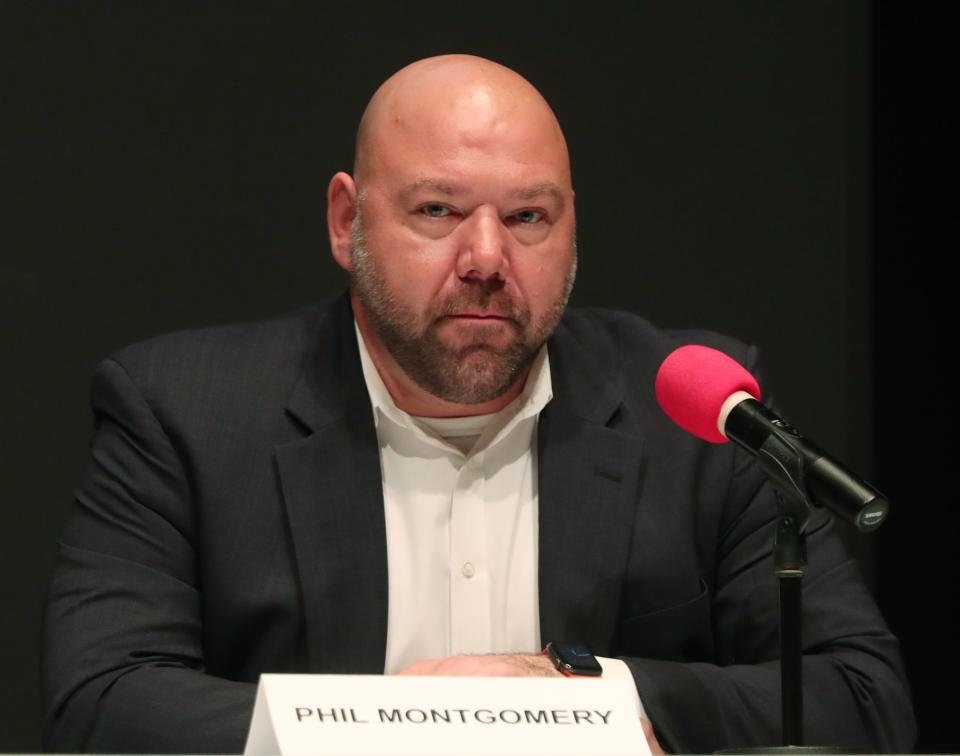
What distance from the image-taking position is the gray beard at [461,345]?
7.37 feet

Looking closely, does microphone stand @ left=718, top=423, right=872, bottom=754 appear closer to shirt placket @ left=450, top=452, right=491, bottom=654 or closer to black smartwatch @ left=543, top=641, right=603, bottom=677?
black smartwatch @ left=543, top=641, right=603, bottom=677

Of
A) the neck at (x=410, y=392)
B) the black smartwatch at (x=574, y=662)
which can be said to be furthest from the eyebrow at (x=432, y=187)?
the black smartwatch at (x=574, y=662)

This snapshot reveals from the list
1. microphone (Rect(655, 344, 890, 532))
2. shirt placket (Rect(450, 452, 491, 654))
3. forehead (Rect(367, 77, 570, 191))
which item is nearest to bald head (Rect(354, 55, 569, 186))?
forehead (Rect(367, 77, 570, 191))

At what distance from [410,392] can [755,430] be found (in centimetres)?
92

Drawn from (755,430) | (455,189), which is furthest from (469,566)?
(755,430)

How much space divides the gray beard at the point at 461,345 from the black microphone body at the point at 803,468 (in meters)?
0.68

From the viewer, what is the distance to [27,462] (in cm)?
293

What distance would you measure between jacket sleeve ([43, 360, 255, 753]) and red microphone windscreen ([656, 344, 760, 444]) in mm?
646

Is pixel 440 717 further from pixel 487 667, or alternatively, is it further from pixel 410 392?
pixel 410 392

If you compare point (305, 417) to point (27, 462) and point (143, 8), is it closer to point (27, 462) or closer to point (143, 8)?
point (27, 462)

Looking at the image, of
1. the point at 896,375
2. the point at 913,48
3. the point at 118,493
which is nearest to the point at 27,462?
the point at 118,493

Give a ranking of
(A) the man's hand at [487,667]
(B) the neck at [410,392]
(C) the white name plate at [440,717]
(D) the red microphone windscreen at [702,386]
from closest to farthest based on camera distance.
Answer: (C) the white name plate at [440,717], (D) the red microphone windscreen at [702,386], (A) the man's hand at [487,667], (B) the neck at [410,392]

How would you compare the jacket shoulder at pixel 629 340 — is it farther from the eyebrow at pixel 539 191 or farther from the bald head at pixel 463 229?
the eyebrow at pixel 539 191

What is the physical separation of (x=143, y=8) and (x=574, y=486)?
1.35 m
